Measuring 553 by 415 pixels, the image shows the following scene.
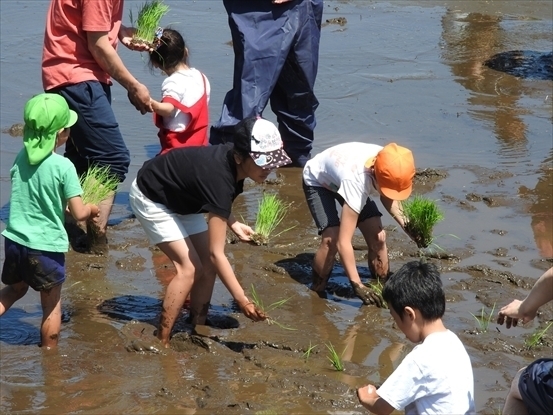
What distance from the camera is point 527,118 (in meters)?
9.10

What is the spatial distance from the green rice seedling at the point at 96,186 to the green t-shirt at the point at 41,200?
767 millimetres

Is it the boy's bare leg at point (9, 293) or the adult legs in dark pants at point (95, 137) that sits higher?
the adult legs in dark pants at point (95, 137)

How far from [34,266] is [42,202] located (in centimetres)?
31

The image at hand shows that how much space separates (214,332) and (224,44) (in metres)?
5.99

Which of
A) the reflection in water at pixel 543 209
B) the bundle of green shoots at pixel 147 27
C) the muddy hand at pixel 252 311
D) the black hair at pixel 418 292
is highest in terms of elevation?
the bundle of green shoots at pixel 147 27

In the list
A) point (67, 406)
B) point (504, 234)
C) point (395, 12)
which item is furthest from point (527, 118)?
point (67, 406)

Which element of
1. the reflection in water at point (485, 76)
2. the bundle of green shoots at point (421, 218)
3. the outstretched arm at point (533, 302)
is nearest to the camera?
the outstretched arm at point (533, 302)

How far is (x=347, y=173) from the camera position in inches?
227

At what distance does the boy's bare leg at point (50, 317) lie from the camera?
16.8 feet

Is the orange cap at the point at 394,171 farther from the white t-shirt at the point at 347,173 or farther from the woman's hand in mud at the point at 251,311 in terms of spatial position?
the woman's hand in mud at the point at 251,311

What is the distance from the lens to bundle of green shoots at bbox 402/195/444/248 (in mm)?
6047

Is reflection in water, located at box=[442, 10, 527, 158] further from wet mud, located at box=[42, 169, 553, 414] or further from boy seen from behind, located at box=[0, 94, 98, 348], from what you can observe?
boy seen from behind, located at box=[0, 94, 98, 348]

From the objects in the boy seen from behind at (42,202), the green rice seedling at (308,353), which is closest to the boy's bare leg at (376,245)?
the green rice seedling at (308,353)

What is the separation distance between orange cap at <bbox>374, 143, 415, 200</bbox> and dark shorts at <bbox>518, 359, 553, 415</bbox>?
1.79 meters
